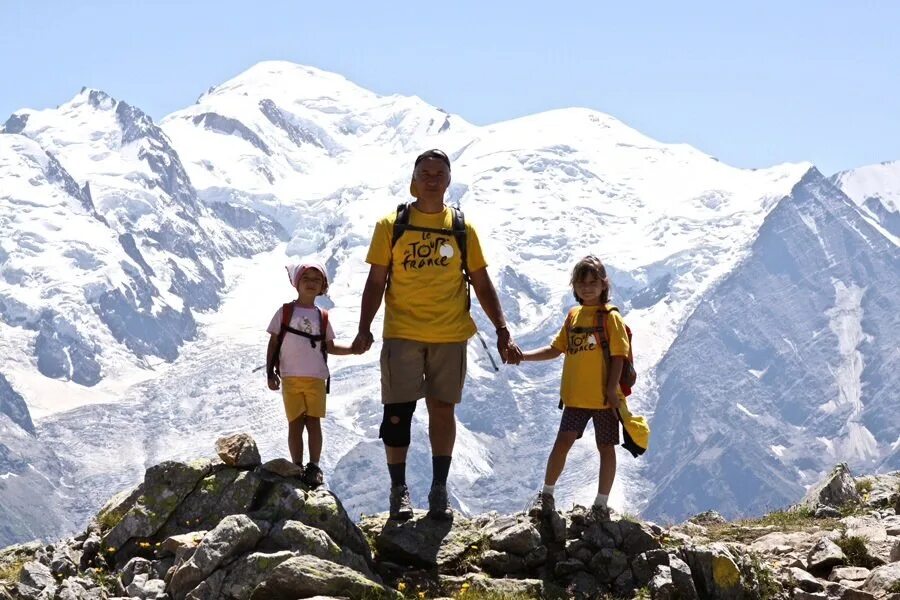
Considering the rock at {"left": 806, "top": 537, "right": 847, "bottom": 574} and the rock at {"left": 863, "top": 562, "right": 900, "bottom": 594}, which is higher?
the rock at {"left": 863, "top": 562, "right": 900, "bottom": 594}

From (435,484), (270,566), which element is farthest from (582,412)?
(270,566)

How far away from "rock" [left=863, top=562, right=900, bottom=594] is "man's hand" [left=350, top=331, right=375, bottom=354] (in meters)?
5.86

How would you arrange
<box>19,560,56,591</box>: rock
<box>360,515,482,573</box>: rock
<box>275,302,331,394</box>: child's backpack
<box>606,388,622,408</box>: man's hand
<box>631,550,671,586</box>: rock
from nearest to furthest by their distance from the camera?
1. <box>19,560,56,591</box>: rock
2. <box>631,550,671,586</box>: rock
3. <box>360,515,482,573</box>: rock
4. <box>606,388,622,408</box>: man's hand
5. <box>275,302,331,394</box>: child's backpack

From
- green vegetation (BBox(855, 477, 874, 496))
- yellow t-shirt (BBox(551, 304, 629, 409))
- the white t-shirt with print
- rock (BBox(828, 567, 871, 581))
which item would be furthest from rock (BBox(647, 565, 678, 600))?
green vegetation (BBox(855, 477, 874, 496))

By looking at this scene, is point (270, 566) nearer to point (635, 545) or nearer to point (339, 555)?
point (339, 555)

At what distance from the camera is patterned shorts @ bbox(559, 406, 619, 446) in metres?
15.8

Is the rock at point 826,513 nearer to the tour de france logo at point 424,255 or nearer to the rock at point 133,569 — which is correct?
the tour de france logo at point 424,255

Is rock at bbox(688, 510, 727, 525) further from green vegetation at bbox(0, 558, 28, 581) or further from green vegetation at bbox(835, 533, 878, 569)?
green vegetation at bbox(0, 558, 28, 581)

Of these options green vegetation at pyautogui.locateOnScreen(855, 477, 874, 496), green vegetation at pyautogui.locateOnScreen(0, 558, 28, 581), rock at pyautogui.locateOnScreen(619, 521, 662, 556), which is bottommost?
green vegetation at pyautogui.locateOnScreen(855, 477, 874, 496)

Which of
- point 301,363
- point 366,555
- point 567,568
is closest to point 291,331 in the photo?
point 301,363

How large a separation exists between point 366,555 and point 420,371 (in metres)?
2.30

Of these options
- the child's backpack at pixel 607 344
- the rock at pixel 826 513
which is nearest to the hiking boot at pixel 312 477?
the child's backpack at pixel 607 344

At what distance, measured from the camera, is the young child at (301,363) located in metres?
16.5

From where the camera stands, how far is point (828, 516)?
19.5 m
